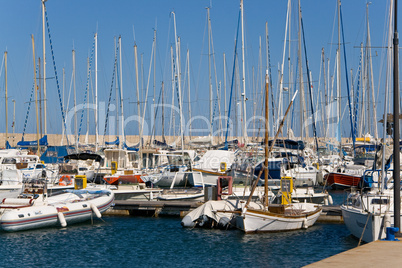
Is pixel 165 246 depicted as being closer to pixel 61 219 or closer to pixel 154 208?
pixel 61 219

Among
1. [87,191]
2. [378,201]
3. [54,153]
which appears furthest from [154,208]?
[54,153]

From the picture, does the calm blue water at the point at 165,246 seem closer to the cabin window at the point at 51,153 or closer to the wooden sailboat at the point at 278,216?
the wooden sailboat at the point at 278,216

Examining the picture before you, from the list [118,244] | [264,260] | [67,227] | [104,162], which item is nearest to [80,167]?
[104,162]

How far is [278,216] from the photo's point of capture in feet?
75.0

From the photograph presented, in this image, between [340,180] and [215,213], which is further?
[340,180]

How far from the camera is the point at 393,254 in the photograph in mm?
11484

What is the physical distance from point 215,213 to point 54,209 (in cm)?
725

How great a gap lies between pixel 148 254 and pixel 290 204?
7.67 m

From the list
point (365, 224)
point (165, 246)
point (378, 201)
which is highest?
point (378, 201)

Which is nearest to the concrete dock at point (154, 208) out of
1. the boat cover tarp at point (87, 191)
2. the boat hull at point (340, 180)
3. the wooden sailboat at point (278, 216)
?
the boat cover tarp at point (87, 191)

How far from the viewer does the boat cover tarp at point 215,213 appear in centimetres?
2431

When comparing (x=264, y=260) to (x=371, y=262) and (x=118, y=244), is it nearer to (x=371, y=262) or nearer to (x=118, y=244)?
(x=118, y=244)

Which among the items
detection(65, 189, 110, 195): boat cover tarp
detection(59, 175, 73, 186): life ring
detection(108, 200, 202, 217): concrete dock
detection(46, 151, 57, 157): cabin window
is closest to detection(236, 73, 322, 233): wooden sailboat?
detection(108, 200, 202, 217): concrete dock

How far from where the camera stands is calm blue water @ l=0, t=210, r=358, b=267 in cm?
1873
